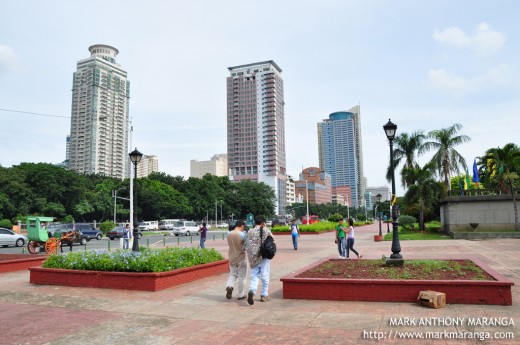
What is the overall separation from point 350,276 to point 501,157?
29390 millimetres

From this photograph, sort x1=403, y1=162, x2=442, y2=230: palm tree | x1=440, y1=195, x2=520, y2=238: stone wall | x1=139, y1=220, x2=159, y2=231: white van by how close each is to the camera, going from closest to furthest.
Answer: x1=440, y1=195, x2=520, y2=238: stone wall → x1=403, y1=162, x2=442, y2=230: palm tree → x1=139, y1=220, x2=159, y2=231: white van

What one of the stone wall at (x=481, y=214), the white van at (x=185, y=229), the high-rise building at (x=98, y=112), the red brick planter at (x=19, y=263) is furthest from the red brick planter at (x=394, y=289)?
the high-rise building at (x=98, y=112)

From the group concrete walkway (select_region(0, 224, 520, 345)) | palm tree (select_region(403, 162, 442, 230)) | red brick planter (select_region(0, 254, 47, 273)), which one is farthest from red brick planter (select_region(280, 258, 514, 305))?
palm tree (select_region(403, 162, 442, 230))

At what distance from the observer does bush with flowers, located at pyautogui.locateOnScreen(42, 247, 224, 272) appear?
10203 mm

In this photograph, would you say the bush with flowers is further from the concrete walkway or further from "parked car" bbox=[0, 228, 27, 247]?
"parked car" bbox=[0, 228, 27, 247]

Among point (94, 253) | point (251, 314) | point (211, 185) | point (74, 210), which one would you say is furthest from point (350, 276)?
point (211, 185)

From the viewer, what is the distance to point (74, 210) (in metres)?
74.9

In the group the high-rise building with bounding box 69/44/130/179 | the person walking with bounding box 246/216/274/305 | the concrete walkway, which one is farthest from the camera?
the high-rise building with bounding box 69/44/130/179

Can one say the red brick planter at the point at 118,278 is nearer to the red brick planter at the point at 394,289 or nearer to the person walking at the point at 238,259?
the person walking at the point at 238,259

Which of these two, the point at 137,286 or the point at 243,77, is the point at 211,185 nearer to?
the point at 243,77

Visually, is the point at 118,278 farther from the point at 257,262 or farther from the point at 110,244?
the point at 110,244

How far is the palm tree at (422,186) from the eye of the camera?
35.3m

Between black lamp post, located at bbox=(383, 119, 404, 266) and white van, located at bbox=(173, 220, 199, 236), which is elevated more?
black lamp post, located at bbox=(383, 119, 404, 266)

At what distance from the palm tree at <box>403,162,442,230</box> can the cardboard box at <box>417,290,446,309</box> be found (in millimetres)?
29833
